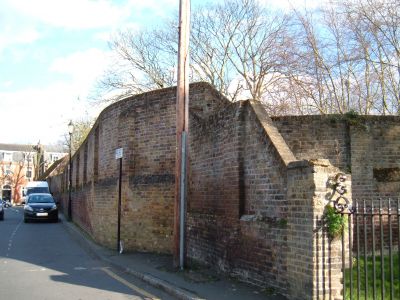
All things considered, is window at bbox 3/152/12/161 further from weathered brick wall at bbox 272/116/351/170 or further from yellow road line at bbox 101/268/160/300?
weathered brick wall at bbox 272/116/351/170

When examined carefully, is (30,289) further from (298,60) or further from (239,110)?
(298,60)

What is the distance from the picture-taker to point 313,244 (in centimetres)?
642

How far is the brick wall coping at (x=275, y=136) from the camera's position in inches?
291

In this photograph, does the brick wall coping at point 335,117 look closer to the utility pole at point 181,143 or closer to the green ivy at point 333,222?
the utility pole at point 181,143

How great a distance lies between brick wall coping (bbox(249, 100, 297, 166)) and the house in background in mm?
70368

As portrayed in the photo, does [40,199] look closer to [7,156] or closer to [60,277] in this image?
[60,277]

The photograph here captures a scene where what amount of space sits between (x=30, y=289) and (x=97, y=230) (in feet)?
20.8

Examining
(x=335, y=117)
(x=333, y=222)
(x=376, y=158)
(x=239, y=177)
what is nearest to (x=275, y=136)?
(x=239, y=177)

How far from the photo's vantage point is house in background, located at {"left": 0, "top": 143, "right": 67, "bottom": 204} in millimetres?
79875

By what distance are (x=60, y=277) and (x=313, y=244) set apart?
5.69m

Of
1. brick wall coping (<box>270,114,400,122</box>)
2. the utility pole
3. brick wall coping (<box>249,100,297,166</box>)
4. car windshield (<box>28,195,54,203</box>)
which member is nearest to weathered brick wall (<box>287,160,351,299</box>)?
brick wall coping (<box>249,100,297,166</box>)

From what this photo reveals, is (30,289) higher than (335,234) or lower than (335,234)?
lower

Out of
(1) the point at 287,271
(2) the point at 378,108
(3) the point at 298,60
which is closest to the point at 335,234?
(1) the point at 287,271

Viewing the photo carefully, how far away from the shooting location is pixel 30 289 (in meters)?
8.52
